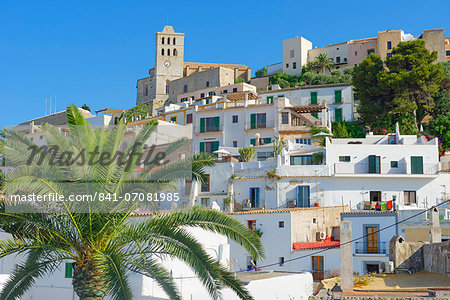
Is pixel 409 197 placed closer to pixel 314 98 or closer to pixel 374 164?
pixel 374 164

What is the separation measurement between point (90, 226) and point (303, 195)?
2160 centimetres

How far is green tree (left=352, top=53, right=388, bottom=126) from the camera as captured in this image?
4809 cm

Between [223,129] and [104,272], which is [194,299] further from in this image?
[223,129]

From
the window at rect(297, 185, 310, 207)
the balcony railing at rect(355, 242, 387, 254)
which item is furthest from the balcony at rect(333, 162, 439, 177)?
the balcony railing at rect(355, 242, 387, 254)

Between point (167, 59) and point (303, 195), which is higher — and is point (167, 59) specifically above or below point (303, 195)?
above

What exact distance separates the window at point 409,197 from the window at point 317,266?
9.18 meters

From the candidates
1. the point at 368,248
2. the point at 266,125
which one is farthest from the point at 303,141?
the point at 368,248

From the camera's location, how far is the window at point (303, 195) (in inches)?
1264

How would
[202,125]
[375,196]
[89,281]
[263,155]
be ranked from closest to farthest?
[89,281] → [375,196] → [263,155] → [202,125]

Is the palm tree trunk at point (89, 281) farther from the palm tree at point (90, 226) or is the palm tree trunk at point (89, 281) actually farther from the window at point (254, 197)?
the window at point (254, 197)

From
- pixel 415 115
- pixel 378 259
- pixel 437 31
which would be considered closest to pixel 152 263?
pixel 378 259

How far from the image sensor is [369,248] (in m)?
27.0

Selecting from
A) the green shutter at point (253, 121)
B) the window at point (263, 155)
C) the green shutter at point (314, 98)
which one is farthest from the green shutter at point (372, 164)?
the green shutter at point (314, 98)

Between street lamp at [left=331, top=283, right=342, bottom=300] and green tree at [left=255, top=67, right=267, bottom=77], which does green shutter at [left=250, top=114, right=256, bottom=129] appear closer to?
street lamp at [left=331, top=283, right=342, bottom=300]
